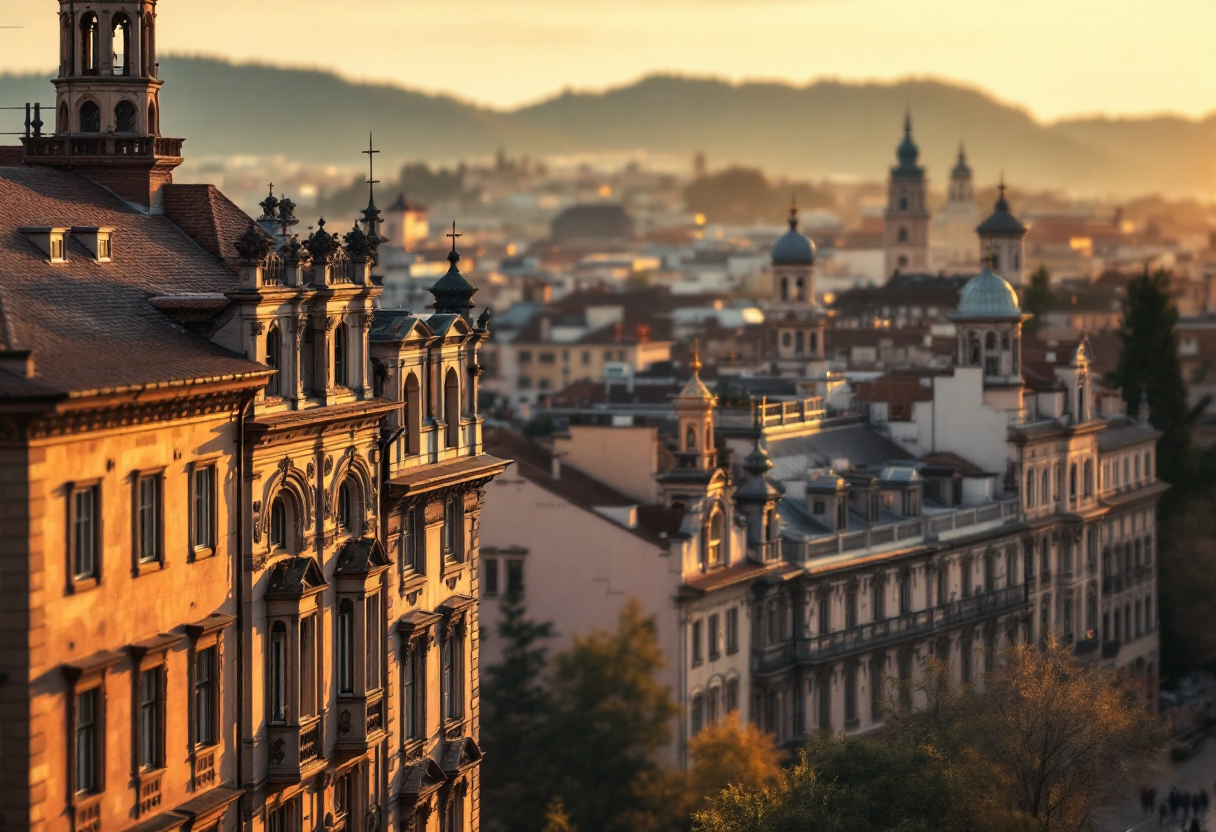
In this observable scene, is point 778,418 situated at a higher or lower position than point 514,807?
higher

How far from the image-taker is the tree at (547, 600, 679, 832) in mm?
96562

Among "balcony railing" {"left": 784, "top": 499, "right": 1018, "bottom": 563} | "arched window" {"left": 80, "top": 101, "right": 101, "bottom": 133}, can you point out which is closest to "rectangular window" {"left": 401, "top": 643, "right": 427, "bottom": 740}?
"arched window" {"left": 80, "top": 101, "right": 101, "bottom": 133}

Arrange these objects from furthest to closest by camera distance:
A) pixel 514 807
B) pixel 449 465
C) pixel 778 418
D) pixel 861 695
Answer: pixel 778 418
pixel 861 695
pixel 514 807
pixel 449 465

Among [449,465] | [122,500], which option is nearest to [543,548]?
[449,465]

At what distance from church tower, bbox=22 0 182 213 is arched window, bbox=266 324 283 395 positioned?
6.08 metres

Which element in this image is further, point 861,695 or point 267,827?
point 861,695

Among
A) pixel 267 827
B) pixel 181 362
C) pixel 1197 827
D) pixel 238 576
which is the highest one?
pixel 181 362

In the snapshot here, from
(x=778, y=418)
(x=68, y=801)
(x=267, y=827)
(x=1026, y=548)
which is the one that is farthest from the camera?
(x=1026, y=548)

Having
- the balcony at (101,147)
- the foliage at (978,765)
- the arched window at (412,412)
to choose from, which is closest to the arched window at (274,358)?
the balcony at (101,147)

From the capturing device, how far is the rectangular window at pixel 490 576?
4161 inches

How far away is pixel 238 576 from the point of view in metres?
59.7

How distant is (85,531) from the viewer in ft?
173

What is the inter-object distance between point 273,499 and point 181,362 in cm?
527

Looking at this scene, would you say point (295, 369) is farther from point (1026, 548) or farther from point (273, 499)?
point (1026, 548)
